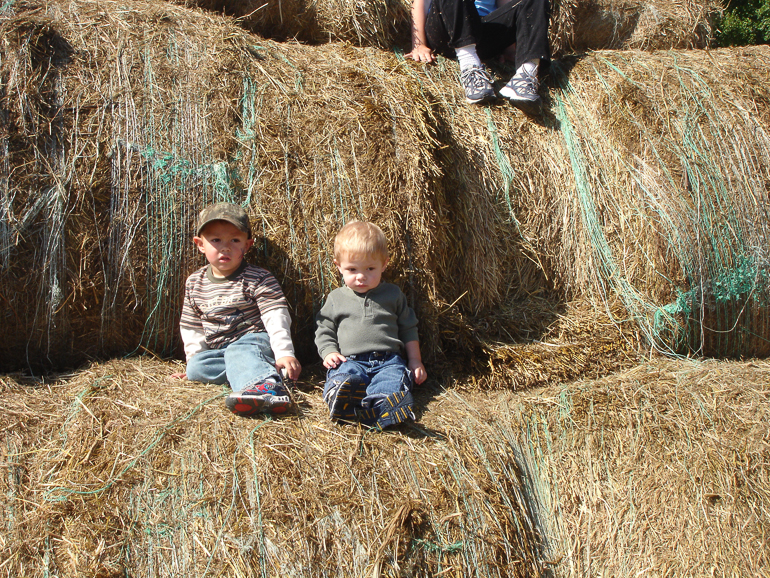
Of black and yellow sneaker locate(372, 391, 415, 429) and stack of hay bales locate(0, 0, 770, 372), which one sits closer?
black and yellow sneaker locate(372, 391, 415, 429)

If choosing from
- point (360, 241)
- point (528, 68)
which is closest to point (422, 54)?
point (528, 68)

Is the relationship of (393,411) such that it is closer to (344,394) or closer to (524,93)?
(344,394)

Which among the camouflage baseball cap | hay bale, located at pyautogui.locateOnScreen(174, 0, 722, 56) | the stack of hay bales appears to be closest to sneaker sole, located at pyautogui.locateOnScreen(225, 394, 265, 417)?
the stack of hay bales

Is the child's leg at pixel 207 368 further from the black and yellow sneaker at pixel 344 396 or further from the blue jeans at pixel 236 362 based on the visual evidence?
the black and yellow sneaker at pixel 344 396

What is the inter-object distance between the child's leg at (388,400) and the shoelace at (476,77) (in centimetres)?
181

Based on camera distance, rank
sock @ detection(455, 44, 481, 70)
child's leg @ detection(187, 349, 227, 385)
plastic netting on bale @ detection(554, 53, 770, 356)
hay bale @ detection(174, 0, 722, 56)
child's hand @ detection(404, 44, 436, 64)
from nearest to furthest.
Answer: child's leg @ detection(187, 349, 227, 385) → plastic netting on bale @ detection(554, 53, 770, 356) → sock @ detection(455, 44, 481, 70) → child's hand @ detection(404, 44, 436, 64) → hay bale @ detection(174, 0, 722, 56)

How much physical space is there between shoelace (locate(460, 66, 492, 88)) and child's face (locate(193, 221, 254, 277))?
163cm

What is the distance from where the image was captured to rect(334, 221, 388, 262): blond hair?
2.73 m

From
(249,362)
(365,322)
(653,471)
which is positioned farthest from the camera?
(365,322)

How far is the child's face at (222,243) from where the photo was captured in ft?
9.27

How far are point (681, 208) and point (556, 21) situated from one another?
1.97 m

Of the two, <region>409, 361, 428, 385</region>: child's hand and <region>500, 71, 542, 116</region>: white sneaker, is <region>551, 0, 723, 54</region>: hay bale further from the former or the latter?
<region>409, 361, 428, 385</region>: child's hand

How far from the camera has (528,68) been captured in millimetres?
3594

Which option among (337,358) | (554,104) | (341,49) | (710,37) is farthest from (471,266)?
(710,37)
